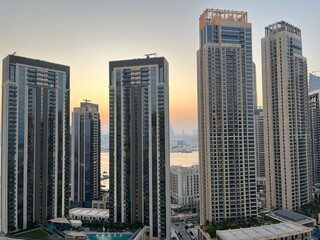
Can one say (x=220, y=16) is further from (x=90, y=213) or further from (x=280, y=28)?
(x=90, y=213)

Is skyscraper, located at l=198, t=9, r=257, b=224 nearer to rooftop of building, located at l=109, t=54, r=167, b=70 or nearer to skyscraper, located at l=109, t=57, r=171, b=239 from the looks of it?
skyscraper, located at l=109, t=57, r=171, b=239

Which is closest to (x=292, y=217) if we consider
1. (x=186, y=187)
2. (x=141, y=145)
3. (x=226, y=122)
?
(x=226, y=122)

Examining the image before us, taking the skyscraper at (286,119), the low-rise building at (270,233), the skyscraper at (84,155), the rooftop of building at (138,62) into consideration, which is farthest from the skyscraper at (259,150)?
the rooftop of building at (138,62)

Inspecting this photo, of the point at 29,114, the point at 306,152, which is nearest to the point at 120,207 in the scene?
the point at 29,114

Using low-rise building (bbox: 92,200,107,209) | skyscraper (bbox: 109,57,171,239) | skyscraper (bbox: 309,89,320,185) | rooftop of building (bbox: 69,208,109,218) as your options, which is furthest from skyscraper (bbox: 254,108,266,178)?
rooftop of building (bbox: 69,208,109,218)

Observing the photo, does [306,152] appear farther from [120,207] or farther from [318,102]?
[120,207]

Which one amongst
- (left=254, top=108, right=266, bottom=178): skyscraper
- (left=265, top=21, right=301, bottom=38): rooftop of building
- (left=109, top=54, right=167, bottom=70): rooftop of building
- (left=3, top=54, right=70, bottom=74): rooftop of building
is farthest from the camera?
(left=254, top=108, right=266, bottom=178): skyscraper

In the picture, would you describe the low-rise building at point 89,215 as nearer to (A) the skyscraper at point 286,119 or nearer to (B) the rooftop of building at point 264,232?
(B) the rooftop of building at point 264,232
